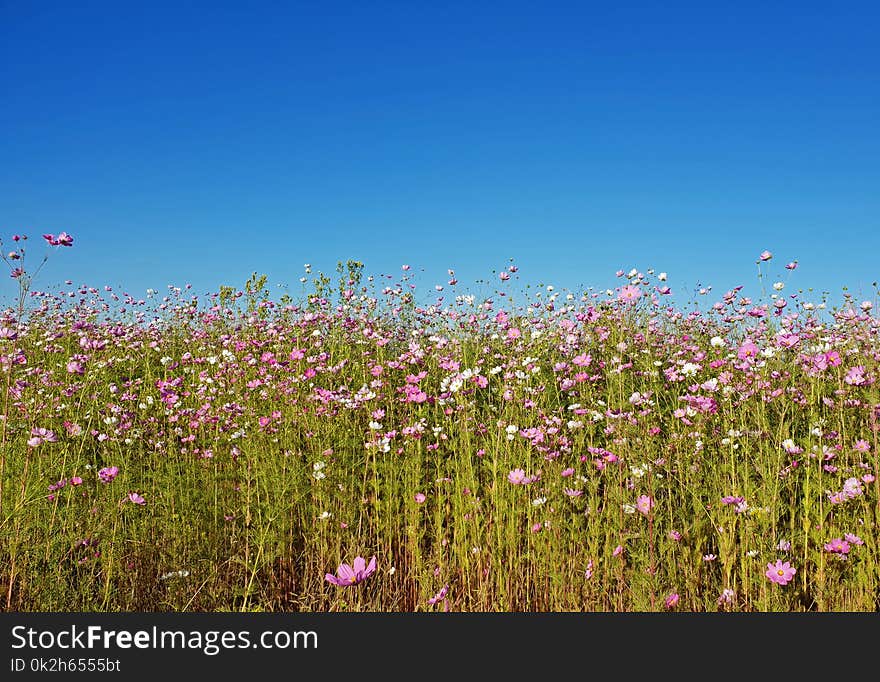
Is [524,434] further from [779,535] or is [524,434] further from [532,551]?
[779,535]

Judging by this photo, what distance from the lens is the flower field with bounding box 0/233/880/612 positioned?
2.44m

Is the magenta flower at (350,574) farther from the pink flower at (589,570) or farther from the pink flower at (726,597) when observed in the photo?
the pink flower at (726,597)

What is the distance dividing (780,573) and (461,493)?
1.36 m

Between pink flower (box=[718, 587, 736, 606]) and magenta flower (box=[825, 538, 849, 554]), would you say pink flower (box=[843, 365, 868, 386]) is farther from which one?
pink flower (box=[718, 587, 736, 606])

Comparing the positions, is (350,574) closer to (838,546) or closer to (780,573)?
(780,573)

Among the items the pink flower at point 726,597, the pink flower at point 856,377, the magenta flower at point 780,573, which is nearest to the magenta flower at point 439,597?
the pink flower at point 726,597

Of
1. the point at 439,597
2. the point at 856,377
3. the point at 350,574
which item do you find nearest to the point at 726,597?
the point at 439,597

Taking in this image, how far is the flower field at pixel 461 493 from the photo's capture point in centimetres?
244

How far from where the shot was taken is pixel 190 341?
6281 millimetres

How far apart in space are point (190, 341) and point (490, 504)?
4.30 metres

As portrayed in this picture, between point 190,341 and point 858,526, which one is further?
point 190,341

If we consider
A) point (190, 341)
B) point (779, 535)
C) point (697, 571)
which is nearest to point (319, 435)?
point (697, 571)

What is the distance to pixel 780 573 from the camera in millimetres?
2312

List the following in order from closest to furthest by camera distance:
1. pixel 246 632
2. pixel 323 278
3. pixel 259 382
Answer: pixel 246 632, pixel 259 382, pixel 323 278
